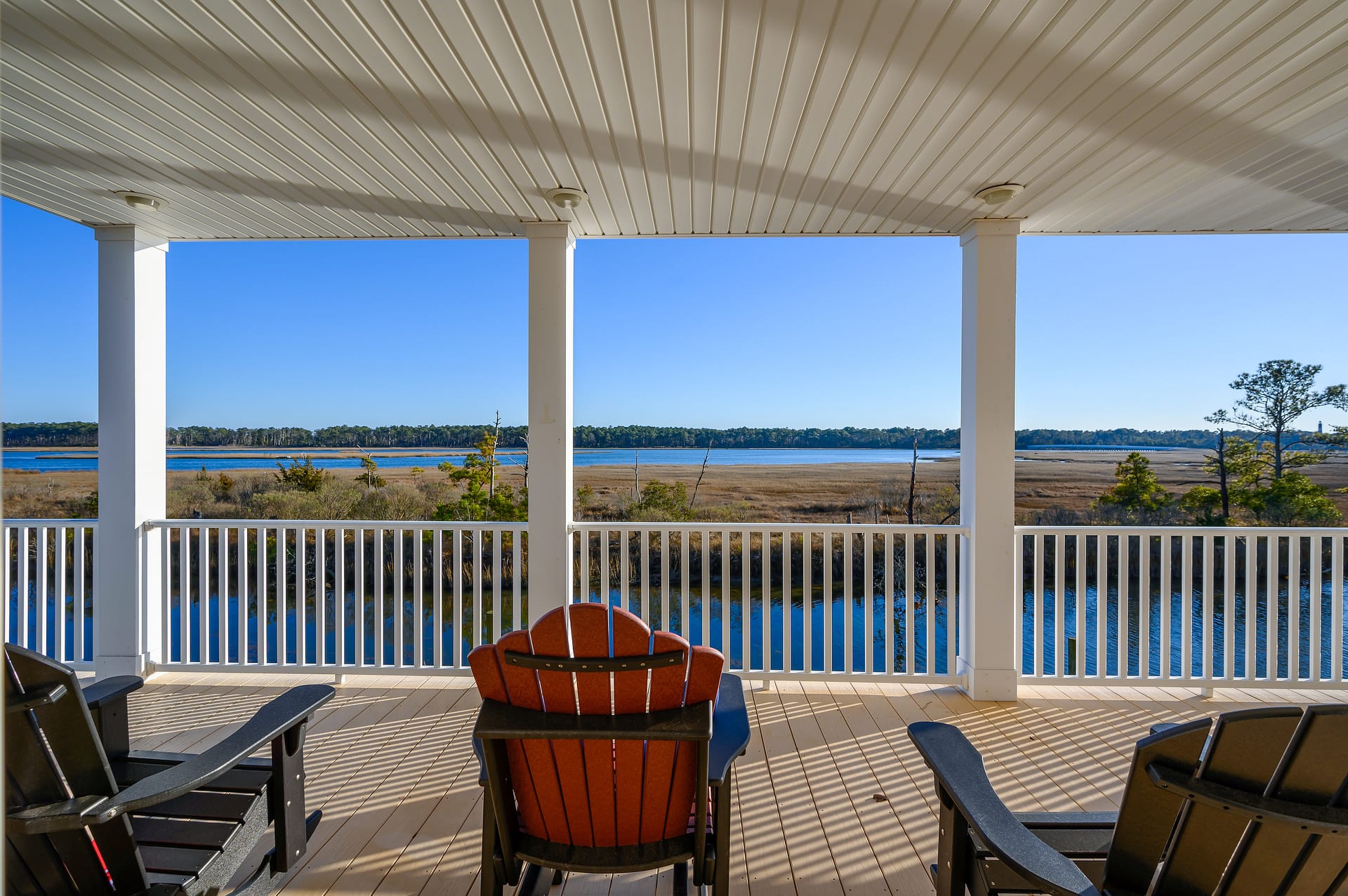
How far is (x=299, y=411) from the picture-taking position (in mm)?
10820

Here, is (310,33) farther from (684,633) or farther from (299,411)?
(299,411)

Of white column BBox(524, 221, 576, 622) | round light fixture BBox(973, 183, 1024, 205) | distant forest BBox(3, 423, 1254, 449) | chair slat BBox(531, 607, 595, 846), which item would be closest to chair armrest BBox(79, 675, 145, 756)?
chair slat BBox(531, 607, 595, 846)

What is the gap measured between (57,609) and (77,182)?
2.37 metres

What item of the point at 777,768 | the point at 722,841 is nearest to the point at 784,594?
the point at 777,768

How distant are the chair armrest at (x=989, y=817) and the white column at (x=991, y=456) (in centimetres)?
214

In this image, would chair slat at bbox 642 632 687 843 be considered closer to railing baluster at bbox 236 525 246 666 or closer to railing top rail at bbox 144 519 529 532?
railing top rail at bbox 144 519 529 532

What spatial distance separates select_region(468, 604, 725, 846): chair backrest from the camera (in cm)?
145

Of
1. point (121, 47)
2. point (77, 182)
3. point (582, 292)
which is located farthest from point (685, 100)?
point (582, 292)

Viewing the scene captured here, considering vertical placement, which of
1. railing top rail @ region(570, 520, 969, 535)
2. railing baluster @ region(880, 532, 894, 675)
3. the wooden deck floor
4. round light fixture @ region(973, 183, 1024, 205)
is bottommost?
the wooden deck floor

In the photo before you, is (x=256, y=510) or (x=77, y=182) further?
(x=256, y=510)

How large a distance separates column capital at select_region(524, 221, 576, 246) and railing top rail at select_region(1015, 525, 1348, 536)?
2.97m

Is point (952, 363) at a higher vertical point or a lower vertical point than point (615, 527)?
higher

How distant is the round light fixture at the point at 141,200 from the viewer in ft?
10.5

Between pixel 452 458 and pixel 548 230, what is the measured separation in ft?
18.0
